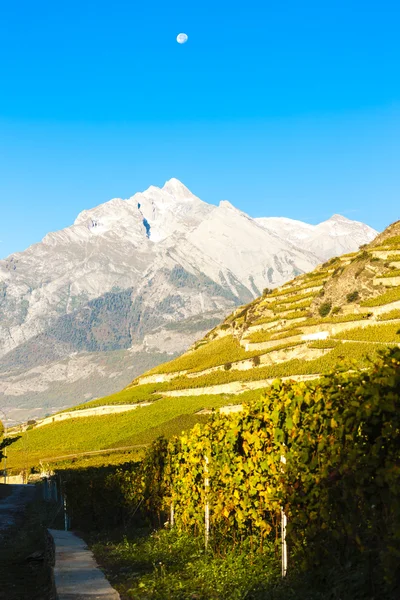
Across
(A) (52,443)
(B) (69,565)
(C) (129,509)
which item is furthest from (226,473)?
(A) (52,443)

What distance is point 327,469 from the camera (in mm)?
9023

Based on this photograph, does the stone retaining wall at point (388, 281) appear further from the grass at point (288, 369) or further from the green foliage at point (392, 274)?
the grass at point (288, 369)

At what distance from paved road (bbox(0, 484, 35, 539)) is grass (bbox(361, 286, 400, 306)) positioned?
50.0 m

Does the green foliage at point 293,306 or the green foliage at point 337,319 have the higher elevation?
the green foliage at point 293,306

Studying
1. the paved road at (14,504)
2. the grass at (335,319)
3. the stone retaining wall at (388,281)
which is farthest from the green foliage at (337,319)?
the paved road at (14,504)

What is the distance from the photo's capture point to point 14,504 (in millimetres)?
51875

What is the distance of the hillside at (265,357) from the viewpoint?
230 feet

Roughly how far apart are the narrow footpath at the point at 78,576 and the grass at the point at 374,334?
52233 mm

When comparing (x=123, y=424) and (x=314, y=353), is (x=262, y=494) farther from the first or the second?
(x=123, y=424)

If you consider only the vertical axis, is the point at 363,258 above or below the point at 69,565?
above

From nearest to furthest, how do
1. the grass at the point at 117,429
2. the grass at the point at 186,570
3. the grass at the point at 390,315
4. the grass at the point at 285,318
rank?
the grass at the point at 186,570 → the grass at the point at 117,429 → the grass at the point at 390,315 → the grass at the point at 285,318

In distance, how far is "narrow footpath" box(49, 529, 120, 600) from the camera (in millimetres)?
11961

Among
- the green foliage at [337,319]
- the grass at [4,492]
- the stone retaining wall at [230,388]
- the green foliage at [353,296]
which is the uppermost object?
the green foliage at [353,296]

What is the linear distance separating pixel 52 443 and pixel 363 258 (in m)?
57.9
